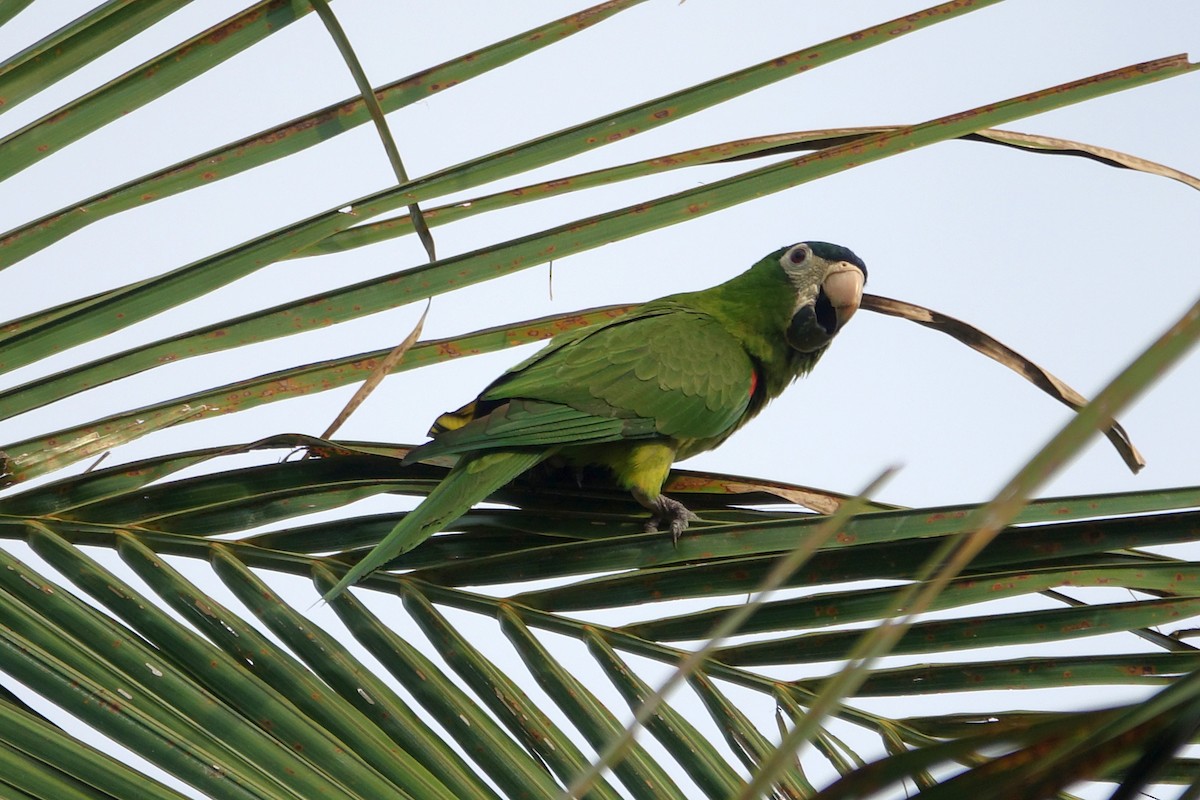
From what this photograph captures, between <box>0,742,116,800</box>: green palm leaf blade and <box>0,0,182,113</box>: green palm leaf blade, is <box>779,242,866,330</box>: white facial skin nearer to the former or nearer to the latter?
<box>0,0,182,113</box>: green palm leaf blade

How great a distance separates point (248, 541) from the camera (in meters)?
1.66

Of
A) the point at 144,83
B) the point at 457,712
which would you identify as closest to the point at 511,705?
the point at 457,712

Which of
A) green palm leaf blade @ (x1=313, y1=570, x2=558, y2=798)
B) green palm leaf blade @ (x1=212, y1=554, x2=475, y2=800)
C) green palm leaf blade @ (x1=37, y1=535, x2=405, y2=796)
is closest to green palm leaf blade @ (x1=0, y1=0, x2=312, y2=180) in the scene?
green palm leaf blade @ (x1=37, y1=535, x2=405, y2=796)

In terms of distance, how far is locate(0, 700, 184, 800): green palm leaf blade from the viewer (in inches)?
44.3

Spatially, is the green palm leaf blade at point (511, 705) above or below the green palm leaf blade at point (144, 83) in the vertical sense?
below

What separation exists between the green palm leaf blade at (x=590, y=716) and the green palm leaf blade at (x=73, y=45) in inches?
44.7

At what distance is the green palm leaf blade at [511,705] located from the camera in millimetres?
1438

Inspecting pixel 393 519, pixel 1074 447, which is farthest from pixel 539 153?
pixel 1074 447

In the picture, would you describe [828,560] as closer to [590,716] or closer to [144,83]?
[590,716]

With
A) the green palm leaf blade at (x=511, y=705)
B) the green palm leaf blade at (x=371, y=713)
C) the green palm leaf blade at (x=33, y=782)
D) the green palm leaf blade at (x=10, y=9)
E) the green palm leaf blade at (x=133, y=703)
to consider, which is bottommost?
the green palm leaf blade at (x=33, y=782)

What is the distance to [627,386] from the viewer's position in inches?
102

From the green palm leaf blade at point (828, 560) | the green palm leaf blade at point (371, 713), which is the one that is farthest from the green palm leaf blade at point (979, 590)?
the green palm leaf blade at point (371, 713)

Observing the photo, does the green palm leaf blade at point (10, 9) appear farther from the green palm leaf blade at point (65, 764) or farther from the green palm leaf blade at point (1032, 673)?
the green palm leaf blade at point (1032, 673)

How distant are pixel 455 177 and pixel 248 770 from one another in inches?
36.6
